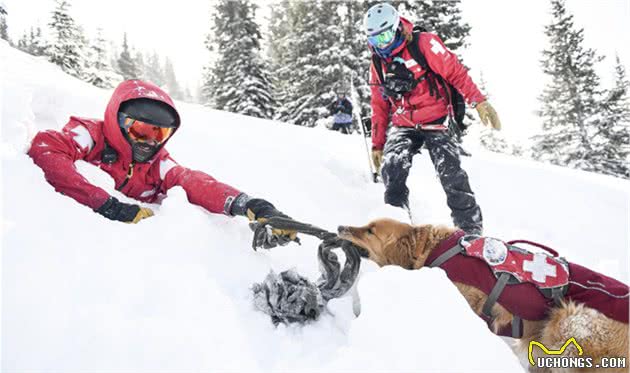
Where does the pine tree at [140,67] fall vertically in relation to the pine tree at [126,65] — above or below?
below

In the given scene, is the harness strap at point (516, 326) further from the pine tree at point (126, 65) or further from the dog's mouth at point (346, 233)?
the pine tree at point (126, 65)

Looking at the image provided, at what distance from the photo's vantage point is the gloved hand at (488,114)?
389 cm

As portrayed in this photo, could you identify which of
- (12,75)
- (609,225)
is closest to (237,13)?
(12,75)

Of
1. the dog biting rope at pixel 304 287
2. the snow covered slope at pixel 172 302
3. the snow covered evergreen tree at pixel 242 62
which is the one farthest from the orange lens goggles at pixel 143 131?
the snow covered evergreen tree at pixel 242 62

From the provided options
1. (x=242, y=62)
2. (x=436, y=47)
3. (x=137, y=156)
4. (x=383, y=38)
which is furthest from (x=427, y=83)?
(x=242, y=62)

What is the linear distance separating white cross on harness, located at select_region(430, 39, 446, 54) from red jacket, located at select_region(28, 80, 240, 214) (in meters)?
2.58

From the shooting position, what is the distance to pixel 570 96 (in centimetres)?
1988

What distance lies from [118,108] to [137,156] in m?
0.38

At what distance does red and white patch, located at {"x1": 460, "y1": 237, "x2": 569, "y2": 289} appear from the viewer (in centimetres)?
223

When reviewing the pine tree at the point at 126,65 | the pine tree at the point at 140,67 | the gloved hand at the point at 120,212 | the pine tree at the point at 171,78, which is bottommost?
the pine tree at the point at 171,78

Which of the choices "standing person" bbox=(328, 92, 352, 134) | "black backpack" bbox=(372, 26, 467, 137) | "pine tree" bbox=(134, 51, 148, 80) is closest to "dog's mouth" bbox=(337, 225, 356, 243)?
"black backpack" bbox=(372, 26, 467, 137)

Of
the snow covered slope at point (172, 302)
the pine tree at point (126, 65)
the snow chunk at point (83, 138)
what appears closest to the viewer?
the snow covered slope at point (172, 302)

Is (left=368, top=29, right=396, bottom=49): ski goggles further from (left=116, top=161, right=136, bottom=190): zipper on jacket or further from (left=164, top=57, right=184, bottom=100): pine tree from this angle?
(left=164, top=57, right=184, bottom=100): pine tree

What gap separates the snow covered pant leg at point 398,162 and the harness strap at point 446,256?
66.1 inches
